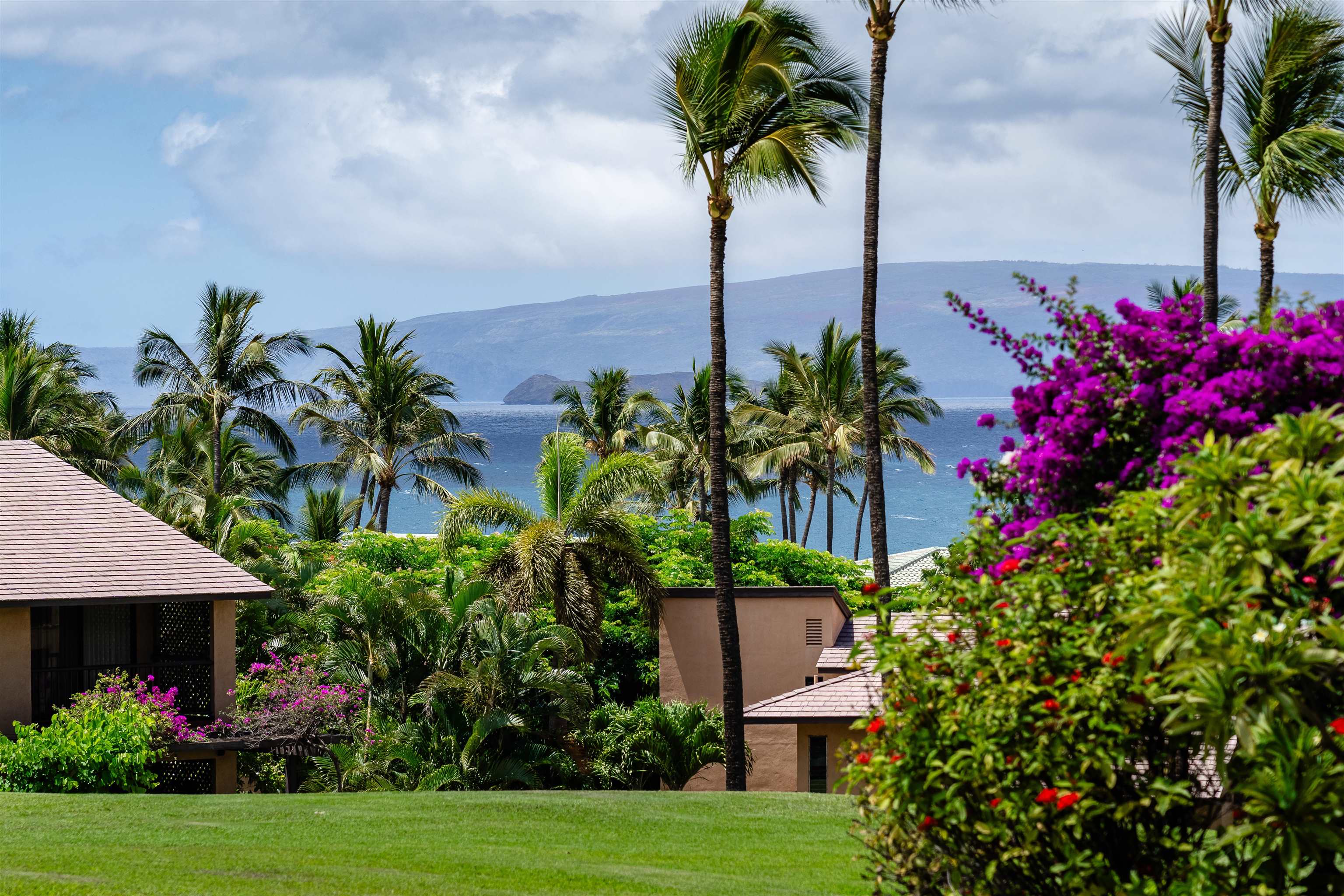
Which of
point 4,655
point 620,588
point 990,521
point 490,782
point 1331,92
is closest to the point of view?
point 990,521

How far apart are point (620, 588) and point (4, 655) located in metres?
14.2

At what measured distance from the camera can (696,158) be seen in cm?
2228

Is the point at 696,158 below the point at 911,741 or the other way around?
the other way around

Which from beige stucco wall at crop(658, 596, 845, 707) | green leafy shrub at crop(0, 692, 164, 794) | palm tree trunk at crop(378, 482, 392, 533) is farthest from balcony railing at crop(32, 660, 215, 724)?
palm tree trunk at crop(378, 482, 392, 533)

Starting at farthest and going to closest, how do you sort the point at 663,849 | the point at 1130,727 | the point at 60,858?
the point at 663,849 → the point at 60,858 → the point at 1130,727

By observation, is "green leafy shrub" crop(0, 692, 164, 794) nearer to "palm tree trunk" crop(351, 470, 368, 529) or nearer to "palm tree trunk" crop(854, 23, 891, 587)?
"palm tree trunk" crop(854, 23, 891, 587)

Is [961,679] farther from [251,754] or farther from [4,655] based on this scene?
[251,754]

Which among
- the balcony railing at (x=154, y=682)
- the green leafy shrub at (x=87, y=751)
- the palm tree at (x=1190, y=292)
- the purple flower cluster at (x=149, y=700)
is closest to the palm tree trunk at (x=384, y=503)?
the palm tree at (x=1190, y=292)

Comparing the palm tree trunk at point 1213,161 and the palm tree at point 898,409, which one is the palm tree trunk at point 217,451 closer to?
the palm tree at point 898,409

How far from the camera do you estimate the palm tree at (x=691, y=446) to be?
54469 mm

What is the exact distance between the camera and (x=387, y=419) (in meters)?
50.2

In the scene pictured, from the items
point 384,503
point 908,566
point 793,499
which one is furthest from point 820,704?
point 793,499

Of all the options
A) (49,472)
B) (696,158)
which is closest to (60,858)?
(49,472)

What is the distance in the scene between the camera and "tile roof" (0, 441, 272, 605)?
1980cm
